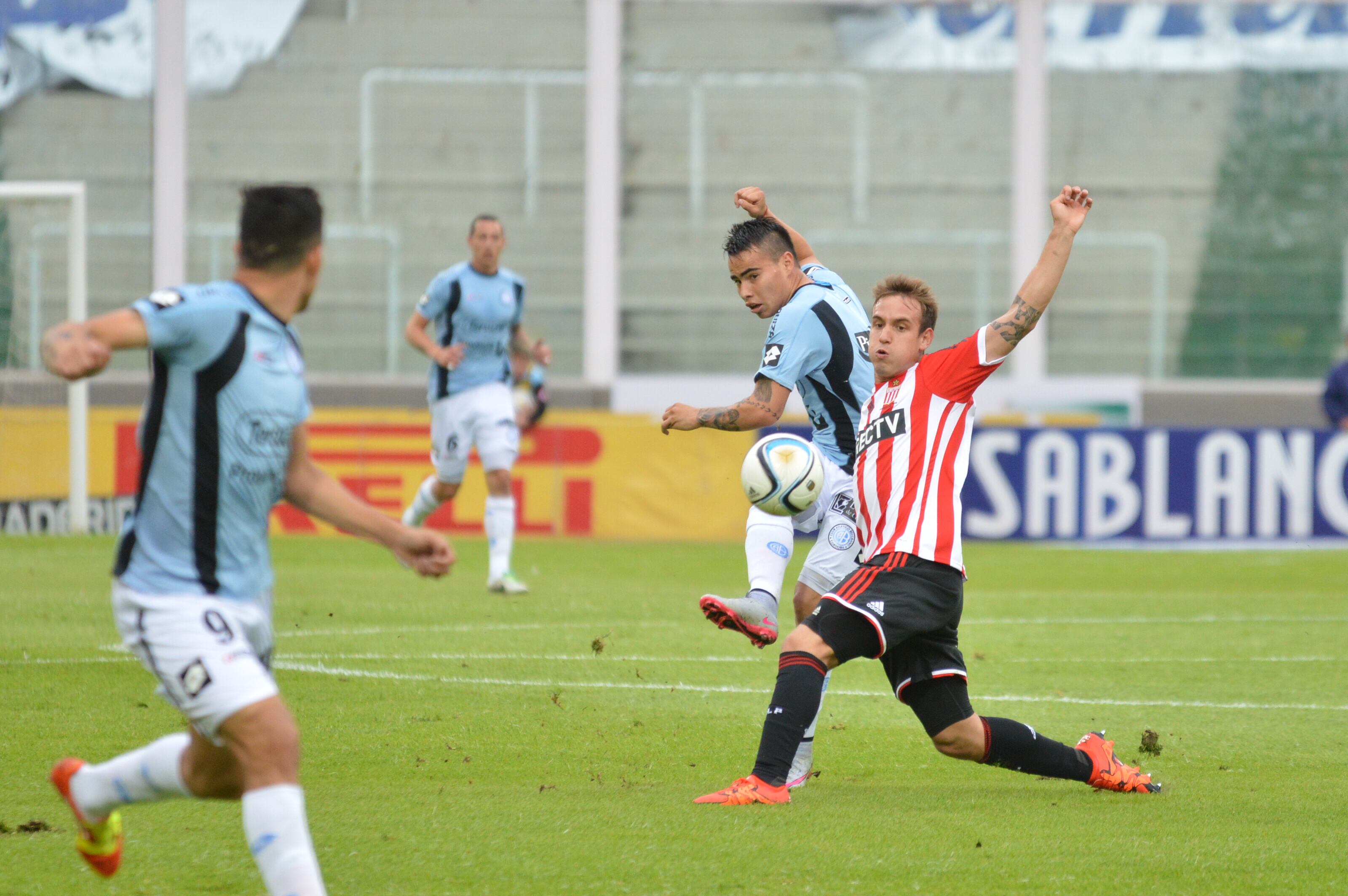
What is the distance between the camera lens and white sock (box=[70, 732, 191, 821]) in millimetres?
3920

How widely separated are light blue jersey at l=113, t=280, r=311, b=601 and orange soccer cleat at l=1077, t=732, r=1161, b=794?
3.05 metres

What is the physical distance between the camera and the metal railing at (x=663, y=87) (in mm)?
23250

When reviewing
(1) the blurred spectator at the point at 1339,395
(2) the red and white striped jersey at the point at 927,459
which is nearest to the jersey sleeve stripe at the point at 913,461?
(2) the red and white striped jersey at the point at 927,459

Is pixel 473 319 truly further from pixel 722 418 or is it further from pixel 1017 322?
pixel 1017 322

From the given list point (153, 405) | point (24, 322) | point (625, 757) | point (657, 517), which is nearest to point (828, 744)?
point (625, 757)

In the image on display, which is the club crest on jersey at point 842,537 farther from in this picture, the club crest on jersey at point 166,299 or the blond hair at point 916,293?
the club crest on jersey at point 166,299

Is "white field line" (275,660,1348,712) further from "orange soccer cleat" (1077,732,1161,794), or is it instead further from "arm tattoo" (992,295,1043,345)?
"arm tattoo" (992,295,1043,345)

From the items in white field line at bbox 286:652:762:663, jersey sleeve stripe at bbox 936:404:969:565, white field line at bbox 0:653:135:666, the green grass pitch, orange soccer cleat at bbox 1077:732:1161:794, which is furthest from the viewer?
white field line at bbox 286:652:762:663

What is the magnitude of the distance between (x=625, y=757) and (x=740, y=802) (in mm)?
968

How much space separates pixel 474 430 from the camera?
1166cm

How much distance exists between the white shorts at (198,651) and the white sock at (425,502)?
7978 mm

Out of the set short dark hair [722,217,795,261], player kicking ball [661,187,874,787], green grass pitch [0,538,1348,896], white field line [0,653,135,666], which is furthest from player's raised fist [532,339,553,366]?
short dark hair [722,217,795,261]

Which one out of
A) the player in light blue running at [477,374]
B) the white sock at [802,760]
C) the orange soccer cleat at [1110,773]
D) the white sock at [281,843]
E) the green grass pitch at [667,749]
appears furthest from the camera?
the player in light blue running at [477,374]

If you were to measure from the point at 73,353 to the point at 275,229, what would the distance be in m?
0.70
